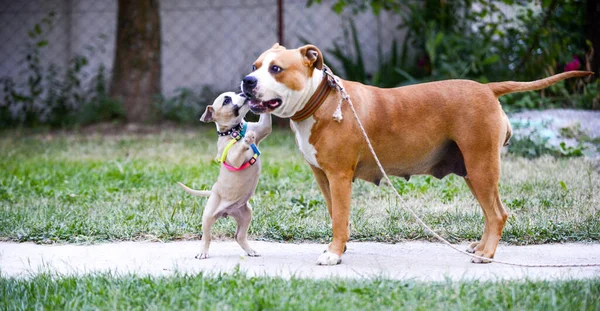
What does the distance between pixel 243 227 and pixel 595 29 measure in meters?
6.34

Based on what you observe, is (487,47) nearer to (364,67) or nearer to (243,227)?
(364,67)

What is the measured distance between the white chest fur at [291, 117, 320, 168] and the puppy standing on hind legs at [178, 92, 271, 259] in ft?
0.72

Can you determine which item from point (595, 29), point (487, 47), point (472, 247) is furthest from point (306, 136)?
point (487, 47)

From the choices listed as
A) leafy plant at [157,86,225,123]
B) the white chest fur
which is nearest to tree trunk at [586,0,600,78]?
leafy plant at [157,86,225,123]

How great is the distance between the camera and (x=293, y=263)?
3982 millimetres

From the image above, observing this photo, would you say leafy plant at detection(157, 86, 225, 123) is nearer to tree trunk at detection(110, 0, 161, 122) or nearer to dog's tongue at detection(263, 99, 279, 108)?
tree trunk at detection(110, 0, 161, 122)

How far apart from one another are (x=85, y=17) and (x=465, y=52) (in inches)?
232

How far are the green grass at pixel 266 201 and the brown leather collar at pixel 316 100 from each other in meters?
0.95

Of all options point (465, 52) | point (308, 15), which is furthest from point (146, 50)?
point (465, 52)

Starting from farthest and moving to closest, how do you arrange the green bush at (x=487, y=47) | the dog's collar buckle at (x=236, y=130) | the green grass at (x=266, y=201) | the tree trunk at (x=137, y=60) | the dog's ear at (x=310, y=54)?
the tree trunk at (x=137, y=60)
the green bush at (x=487, y=47)
the green grass at (x=266, y=201)
the dog's collar buckle at (x=236, y=130)
the dog's ear at (x=310, y=54)

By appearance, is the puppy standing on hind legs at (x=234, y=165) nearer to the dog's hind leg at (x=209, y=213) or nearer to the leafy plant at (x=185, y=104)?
the dog's hind leg at (x=209, y=213)

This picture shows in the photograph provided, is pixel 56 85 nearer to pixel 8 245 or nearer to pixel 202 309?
pixel 8 245

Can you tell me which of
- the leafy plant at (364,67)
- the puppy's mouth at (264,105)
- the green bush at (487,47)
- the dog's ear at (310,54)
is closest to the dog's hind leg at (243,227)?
the puppy's mouth at (264,105)

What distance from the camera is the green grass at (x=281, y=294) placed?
3117 mm
